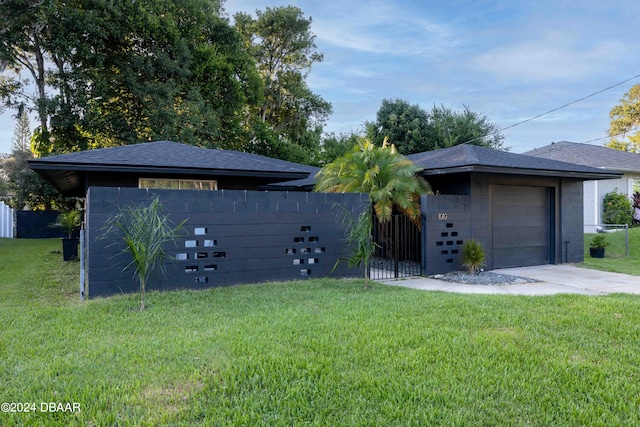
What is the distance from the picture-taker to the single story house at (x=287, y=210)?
673 centimetres

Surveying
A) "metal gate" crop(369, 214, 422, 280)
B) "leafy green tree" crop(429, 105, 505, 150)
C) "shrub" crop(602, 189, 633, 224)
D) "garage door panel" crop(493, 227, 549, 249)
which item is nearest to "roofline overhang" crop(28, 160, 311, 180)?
"metal gate" crop(369, 214, 422, 280)

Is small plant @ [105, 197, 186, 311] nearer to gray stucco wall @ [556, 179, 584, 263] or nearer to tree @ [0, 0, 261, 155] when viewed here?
gray stucco wall @ [556, 179, 584, 263]

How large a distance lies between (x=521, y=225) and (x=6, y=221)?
23.2m

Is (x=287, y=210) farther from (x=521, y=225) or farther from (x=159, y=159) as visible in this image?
(x=521, y=225)

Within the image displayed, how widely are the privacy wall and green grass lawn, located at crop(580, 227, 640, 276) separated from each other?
6.74 metres

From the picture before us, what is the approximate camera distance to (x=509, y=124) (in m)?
23.4

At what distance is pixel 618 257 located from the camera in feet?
40.9

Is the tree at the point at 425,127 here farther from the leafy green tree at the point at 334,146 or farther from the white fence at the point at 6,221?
the white fence at the point at 6,221

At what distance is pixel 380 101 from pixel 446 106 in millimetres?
4113

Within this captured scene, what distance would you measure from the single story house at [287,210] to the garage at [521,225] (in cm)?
3

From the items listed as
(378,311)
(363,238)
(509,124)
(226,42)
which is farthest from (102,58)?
(509,124)

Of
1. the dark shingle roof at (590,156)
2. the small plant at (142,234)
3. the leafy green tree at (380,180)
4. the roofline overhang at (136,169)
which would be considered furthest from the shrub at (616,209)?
the small plant at (142,234)

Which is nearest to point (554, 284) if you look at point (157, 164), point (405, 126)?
point (157, 164)

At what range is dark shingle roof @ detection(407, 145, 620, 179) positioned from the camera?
Answer: 902cm
